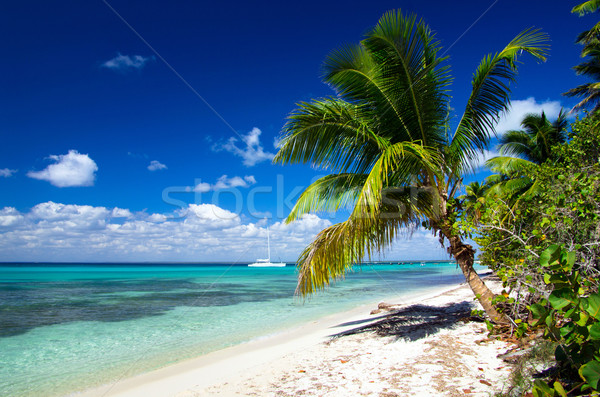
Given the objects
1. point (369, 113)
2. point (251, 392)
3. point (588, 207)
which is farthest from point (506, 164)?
point (251, 392)

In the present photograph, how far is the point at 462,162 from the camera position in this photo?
20.3 feet

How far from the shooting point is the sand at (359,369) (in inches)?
151

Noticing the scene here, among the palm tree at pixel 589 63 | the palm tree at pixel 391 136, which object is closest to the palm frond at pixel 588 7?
the palm tree at pixel 589 63

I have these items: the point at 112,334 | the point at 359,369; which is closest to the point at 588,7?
the point at 359,369

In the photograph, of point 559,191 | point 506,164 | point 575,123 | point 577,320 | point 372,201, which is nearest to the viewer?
point 577,320

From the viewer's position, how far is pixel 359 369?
462cm

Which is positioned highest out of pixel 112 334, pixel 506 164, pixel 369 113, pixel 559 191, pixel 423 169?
pixel 506 164

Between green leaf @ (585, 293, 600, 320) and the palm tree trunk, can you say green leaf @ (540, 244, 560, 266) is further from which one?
the palm tree trunk

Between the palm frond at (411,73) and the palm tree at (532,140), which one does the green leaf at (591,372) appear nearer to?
the palm frond at (411,73)

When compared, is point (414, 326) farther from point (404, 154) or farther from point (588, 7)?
point (588, 7)

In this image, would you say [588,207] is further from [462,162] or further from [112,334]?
[112,334]

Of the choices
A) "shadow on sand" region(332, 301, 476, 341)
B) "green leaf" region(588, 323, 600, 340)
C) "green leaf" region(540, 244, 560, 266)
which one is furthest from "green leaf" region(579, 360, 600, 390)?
"shadow on sand" region(332, 301, 476, 341)

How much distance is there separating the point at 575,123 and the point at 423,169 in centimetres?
237

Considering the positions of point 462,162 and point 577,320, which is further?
point 462,162
